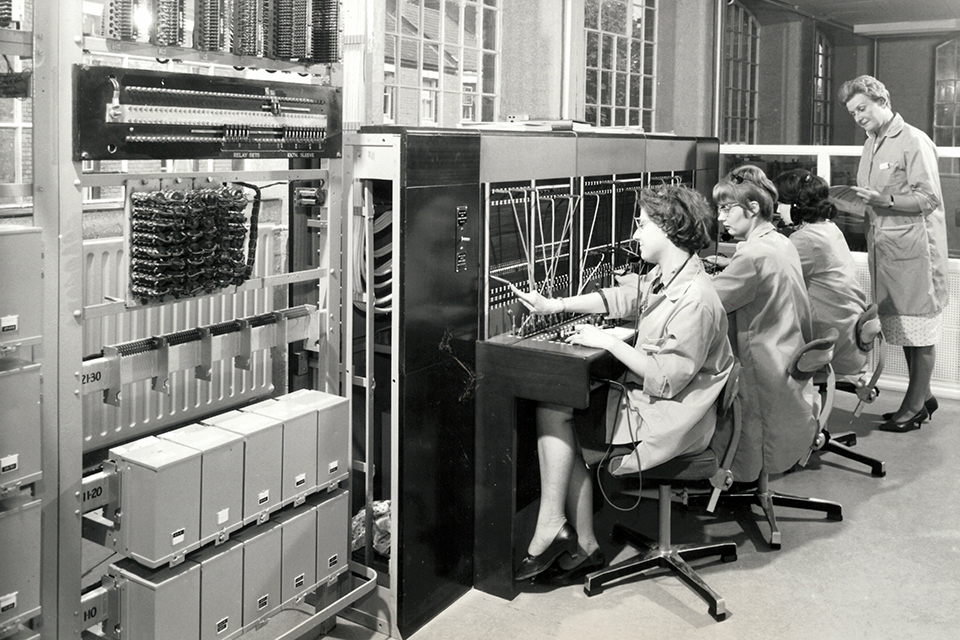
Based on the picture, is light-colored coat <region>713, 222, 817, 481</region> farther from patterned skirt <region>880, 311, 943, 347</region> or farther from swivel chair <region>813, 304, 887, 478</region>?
patterned skirt <region>880, 311, 943, 347</region>

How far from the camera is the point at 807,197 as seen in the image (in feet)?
14.8

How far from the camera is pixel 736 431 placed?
3.43 metres

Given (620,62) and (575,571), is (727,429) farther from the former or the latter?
(620,62)

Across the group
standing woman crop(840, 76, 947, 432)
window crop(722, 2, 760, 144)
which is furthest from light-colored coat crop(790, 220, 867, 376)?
window crop(722, 2, 760, 144)

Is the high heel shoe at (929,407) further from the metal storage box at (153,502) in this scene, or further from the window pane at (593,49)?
the metal storage box at (153,502)

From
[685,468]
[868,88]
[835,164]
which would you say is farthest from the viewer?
[835,164]

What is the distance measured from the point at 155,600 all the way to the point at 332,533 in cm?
70

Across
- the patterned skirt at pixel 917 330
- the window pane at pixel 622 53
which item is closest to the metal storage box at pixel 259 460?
the patterned skirt at pixel 917 330

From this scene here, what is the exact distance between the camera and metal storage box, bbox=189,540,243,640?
250 cm

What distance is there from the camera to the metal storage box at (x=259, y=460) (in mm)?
2627

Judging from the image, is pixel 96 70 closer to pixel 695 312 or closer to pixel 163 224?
pixel 163 224

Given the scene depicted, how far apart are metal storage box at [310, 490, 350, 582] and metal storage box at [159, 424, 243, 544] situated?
0.35 m

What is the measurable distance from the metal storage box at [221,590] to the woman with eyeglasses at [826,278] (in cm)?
296

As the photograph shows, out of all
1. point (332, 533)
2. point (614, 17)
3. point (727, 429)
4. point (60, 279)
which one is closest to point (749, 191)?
point (727, 429)
